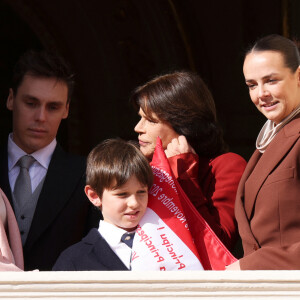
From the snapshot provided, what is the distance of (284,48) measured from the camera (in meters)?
2.93

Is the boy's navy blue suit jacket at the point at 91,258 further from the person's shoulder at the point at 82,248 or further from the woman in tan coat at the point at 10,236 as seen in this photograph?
the woman in tan coat at the point at 10,236

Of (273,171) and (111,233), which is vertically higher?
(273,171)

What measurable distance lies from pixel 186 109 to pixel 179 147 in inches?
7.2

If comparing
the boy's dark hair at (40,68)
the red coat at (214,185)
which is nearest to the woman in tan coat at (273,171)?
the red coat at (214,185)

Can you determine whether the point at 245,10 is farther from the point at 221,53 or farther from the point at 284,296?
the point at 284,296

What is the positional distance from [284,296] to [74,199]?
1.14 metres

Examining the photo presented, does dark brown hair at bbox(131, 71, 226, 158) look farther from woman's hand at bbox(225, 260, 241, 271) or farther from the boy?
woman's hand at bbox(225, 260, 241, 271)

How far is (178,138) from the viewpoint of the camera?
3.29 meters

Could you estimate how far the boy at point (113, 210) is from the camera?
2912 mm

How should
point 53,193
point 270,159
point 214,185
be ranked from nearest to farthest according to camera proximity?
point 270,159 < point 214,185 < point 53,193

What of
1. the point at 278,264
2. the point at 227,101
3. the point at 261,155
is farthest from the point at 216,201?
the point at 227,101

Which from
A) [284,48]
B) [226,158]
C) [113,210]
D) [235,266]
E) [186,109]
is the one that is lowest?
[235,266]

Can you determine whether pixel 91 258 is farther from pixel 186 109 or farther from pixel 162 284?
pixel 186 109

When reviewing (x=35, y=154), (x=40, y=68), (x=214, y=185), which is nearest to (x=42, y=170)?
(x=35, y=154)
